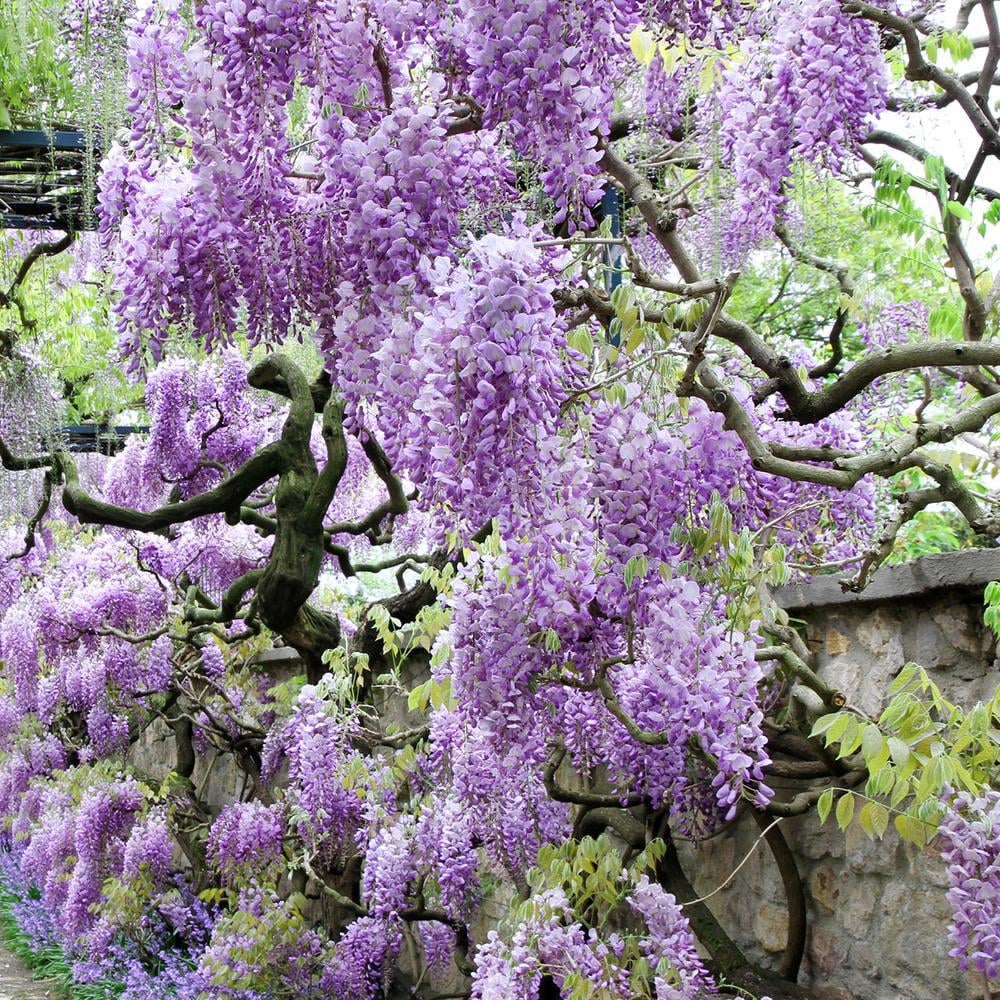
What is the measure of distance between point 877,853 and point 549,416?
4.55ft

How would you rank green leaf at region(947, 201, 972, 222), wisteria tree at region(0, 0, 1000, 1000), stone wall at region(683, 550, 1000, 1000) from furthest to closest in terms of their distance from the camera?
green leaf at region(947, 201, 972, 222) → stone wall at region(683, 550, 1000, 1000) → wisteria tree at region(0, 0, 1000, 1000)

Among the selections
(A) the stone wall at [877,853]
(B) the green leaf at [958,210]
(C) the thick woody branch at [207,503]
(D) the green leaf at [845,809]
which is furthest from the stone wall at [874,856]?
(C) the thick woody branch at [207,503]

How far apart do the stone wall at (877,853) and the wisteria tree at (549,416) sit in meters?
0.07

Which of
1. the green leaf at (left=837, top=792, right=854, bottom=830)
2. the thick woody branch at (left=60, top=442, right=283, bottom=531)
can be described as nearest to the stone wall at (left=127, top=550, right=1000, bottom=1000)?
the green leaf at (left=837, top=792, right=854, bottom=830)

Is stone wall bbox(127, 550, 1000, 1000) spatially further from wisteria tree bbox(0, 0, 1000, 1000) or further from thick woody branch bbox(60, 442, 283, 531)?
thick woody branch bbox(60, 442, 283, 531)

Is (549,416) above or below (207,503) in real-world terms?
above

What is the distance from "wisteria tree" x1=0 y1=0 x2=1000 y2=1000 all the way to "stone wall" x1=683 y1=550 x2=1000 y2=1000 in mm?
73

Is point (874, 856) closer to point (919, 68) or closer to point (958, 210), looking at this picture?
point (958, 210)

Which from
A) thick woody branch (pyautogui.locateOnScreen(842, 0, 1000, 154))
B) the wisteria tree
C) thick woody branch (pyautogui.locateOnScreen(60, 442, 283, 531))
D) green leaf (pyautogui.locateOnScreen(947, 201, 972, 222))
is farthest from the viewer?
thick woody branch (pyautogui.locateOnScreen(60, 442, 283, 531))

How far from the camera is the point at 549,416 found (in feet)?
5.42

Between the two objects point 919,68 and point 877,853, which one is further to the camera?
point 877,853

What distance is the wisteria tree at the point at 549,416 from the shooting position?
172cm

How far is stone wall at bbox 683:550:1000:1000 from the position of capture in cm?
234

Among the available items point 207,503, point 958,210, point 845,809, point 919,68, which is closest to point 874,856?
point 845,809
